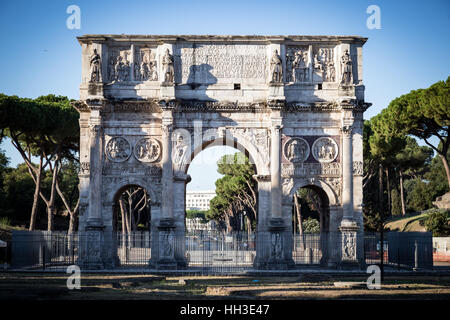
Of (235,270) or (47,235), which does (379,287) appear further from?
(47,235)

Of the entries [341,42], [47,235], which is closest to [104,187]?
[47,235]

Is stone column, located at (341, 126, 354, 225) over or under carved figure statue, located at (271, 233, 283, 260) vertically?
over

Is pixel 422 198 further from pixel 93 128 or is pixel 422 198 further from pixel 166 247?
pixel 93 128

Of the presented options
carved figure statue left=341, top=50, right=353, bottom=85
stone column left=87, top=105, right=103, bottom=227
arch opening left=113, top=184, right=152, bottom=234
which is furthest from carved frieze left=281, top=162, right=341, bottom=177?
arch opening left=113, top=184, right=152, bottom=234

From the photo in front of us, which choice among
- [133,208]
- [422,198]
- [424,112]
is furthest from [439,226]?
[133,208]

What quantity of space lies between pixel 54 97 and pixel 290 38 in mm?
16592

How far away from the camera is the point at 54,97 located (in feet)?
112

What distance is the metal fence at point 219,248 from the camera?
2278cm

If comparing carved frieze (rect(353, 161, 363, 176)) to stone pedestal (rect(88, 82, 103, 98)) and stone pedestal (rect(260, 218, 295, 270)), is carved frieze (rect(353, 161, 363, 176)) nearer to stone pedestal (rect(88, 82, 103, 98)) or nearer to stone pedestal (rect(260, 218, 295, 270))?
stone pedestal (rect(260, 218, 295, 270))

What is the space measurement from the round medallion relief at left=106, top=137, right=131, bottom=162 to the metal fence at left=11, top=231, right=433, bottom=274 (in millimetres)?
3214

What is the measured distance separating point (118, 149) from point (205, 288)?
912 centimetres

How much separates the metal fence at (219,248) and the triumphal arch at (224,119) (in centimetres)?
36

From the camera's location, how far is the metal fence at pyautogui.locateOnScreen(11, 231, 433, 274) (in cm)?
2278

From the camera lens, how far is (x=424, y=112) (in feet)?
99.7
